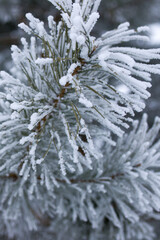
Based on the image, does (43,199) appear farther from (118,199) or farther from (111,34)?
(111,34)

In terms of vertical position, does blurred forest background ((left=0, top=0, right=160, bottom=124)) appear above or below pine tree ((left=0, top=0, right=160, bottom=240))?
above

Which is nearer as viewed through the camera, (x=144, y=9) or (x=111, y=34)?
(x=111, y=34)

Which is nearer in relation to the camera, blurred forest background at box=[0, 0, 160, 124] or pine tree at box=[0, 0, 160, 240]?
pine tree at box=[0, 0, 160, 240]

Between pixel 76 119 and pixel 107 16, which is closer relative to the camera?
pixel 76 119

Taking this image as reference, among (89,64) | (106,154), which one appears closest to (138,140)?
(106,154)

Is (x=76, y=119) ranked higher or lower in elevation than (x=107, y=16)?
lower
